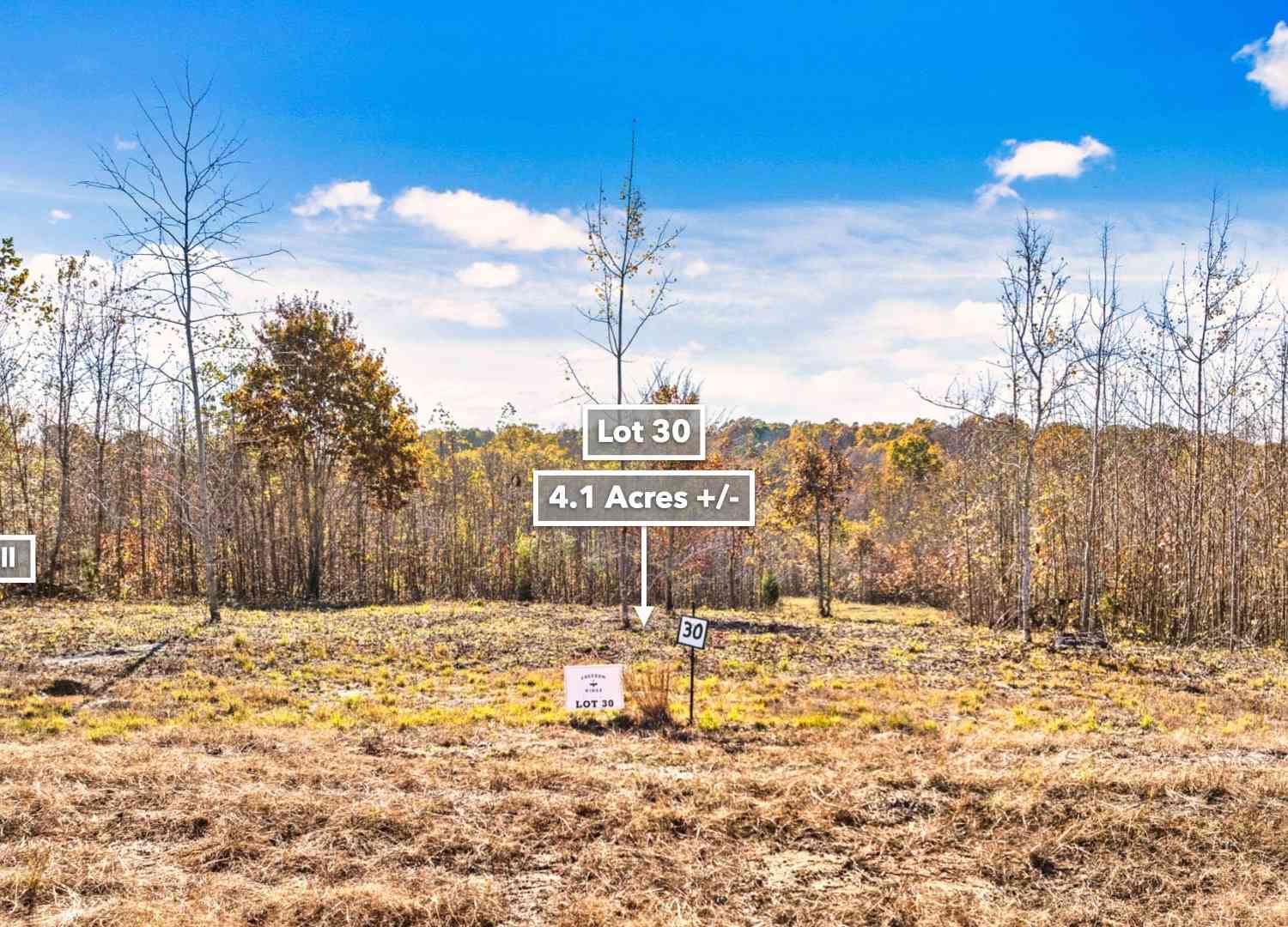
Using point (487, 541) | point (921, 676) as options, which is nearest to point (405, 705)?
point (921, 676)

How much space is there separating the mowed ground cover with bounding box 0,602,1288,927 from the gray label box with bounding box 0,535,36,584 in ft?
31.4

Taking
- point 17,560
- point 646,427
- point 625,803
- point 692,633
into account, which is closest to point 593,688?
point 692,633

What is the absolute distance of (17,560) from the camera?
18625 mm

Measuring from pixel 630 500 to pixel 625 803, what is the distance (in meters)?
3.98

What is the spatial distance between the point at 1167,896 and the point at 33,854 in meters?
6.43

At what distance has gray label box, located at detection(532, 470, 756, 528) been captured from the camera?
865cm

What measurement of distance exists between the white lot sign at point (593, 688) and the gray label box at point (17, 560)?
1522 cm

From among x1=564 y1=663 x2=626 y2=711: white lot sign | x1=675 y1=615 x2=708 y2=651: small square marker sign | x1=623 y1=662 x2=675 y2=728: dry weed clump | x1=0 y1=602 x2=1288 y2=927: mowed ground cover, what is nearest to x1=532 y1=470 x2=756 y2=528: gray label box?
x1=675 y1=615 x2=708 y2=651: small square marker sign

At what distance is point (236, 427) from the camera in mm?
21922

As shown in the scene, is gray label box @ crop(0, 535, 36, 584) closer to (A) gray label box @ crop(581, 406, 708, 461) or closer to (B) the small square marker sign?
(A) gray label box @ crop(581, 406, 708, 461)

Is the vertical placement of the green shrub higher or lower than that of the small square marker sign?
lower

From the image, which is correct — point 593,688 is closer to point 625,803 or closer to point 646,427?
point 625,803

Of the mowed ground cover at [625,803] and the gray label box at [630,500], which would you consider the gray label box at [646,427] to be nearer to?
the gray label box at [630,500]

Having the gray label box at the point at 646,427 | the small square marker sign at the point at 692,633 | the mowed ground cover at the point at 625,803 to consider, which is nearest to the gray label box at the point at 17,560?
the mowed ground cover at the point at 625,803
